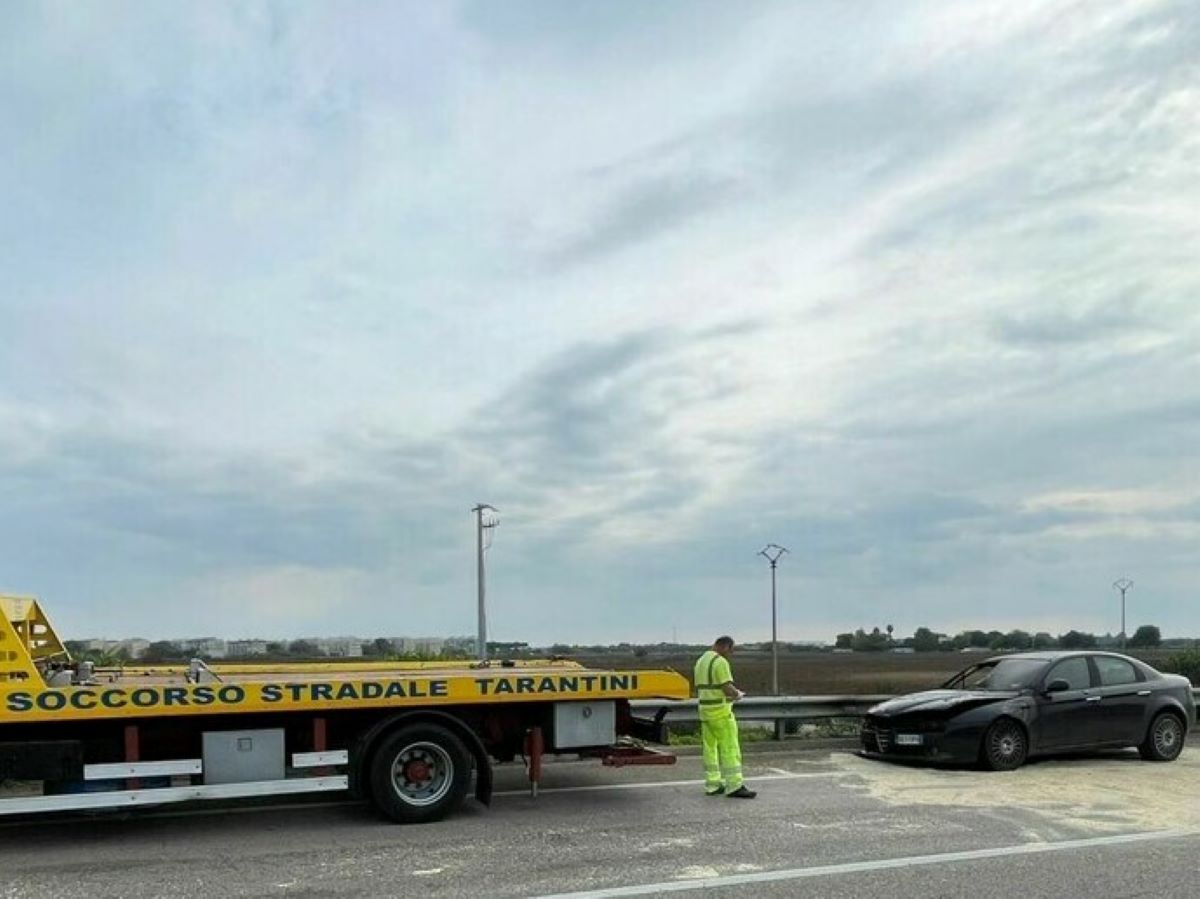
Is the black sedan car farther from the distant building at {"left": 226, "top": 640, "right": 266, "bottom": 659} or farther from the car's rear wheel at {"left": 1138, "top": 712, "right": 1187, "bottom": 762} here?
the distant building at {"left": 226, "top": 640, "right": 266, "bottom": 659}

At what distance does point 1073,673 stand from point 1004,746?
1.54 meters

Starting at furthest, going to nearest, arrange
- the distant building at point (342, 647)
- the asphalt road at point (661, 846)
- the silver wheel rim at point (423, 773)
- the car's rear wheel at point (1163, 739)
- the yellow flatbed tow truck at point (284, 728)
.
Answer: the distant building at point (342, 647) → the car's rear wheel at point (1163, 739) → the silver wheel rim at point (423, 773) → the yellow flatbed tow truck at point (284, 728) → the asphalt road at point (661, 846)

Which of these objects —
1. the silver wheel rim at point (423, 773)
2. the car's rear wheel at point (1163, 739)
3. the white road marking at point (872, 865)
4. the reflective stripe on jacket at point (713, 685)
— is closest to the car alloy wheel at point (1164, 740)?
the car's rear wheel at point (1163, 739)

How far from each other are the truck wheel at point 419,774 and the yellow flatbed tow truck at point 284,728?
11 mm

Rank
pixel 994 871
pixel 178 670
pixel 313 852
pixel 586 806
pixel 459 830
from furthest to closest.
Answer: pixel 178 670
pixel 586 806
pixel 459 830
pixel 313 852
pixel 994 871

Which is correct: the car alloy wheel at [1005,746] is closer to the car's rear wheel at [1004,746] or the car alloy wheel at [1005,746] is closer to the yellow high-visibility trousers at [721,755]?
the car's rear wheel at [1004,746]

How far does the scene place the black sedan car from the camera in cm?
1182

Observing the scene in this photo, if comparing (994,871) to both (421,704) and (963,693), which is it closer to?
(421,704)

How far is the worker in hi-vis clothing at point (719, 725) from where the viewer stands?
10.0 meters

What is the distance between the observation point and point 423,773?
8875 mm

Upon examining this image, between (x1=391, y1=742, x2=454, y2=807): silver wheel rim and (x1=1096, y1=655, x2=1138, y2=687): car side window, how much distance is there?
314 inches

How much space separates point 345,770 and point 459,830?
3.52 feet

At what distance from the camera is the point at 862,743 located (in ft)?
42.0

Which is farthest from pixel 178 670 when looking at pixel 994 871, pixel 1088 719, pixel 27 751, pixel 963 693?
pixel 1088 719
